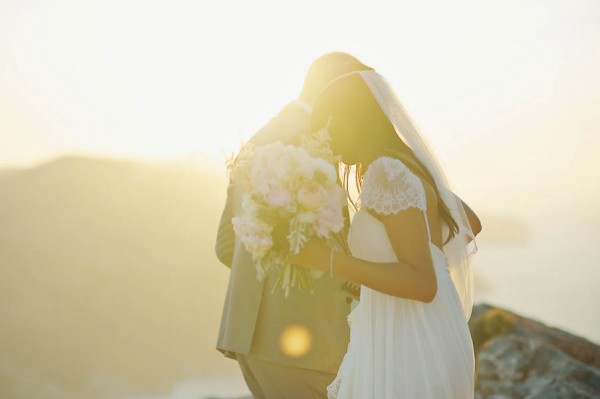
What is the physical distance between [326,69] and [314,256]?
1424 millimetres

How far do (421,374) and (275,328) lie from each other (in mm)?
1179

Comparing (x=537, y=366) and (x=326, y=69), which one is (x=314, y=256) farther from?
(x=537, y=366)

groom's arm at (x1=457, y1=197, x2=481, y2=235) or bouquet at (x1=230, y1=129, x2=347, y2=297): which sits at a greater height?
bouquet at (x1=230, y1=129, x2=347, y2=297)

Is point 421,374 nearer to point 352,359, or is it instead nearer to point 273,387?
point 352,359

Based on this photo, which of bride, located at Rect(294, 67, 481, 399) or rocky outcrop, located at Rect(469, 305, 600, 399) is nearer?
bride, located at Rect(294, 67, 481, 399)

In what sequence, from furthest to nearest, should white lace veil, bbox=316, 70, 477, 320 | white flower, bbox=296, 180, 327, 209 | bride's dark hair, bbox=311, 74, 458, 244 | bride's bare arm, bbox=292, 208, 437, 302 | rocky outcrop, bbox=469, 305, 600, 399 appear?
rocky outcrop, bbox=469, 305, 600, 399 < white lace veil, bbox=316, 70, 477, 320 < bride's dark hair, bbox=311, 74, 458, 244 < white flower, bbox=296, 180, 327, 209 < bride's bare arm, bbox=292, 208, 437, 302

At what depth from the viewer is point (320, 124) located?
3.20 m

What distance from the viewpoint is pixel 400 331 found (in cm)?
301

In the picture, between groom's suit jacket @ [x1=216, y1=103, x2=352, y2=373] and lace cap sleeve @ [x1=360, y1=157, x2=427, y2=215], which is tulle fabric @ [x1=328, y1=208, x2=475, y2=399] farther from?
groom's suit jacket @ [x1=216, y1=103, x2=352, y2=373]

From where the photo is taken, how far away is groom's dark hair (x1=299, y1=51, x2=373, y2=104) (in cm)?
370

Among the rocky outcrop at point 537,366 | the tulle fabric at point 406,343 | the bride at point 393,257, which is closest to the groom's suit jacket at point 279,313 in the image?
the bride at point 393,257

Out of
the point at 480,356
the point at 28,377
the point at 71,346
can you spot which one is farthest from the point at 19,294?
the point at 480,356

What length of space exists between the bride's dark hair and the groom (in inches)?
24.4

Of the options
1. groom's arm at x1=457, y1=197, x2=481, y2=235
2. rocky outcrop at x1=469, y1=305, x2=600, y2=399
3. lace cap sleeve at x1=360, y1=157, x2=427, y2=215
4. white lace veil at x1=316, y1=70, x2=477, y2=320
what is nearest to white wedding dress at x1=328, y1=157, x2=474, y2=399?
lace cap sleeve at x1=360, y1=157, x2=427, y2=215
